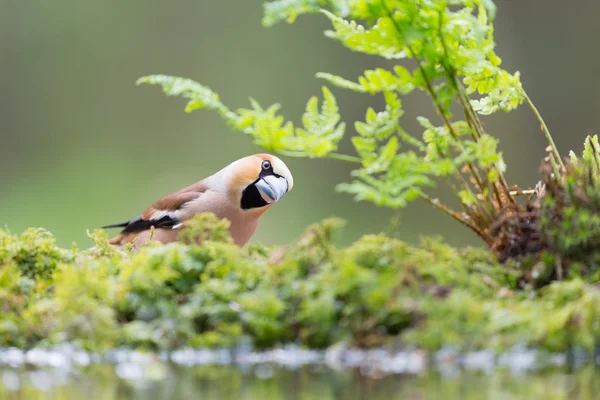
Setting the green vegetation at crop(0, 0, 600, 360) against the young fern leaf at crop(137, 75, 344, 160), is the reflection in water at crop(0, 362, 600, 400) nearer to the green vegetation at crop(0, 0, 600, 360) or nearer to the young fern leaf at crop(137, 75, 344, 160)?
the green vegetation at crop(0, 0, 600, 360)

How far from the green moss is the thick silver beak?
1.35 m

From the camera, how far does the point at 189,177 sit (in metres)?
9.09

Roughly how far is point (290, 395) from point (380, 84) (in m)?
0.74

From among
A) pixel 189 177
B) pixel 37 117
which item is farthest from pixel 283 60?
pixel 37 117

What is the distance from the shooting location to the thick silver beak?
2.87 m

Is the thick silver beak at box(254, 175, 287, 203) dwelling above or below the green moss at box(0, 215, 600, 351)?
above

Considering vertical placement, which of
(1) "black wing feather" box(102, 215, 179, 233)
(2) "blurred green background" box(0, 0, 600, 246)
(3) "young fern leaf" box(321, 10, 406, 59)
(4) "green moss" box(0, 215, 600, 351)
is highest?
(2) "blurred green background" box(0, 0, 600, 246)

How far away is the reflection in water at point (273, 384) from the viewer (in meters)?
1.01

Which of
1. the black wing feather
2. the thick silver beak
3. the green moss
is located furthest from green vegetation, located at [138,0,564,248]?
the black wing feather

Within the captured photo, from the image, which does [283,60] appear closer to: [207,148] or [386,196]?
[207,148]

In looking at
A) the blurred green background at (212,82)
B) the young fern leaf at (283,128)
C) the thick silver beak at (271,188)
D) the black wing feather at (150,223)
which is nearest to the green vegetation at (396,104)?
the young fern leaf at (283,128)

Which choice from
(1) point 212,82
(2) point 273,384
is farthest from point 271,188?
(1) point 212,82

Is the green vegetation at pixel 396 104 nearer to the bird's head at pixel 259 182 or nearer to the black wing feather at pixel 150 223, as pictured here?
the bird's head at pixel 259 182

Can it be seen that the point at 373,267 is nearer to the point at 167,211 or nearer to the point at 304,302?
the point at 304,302
